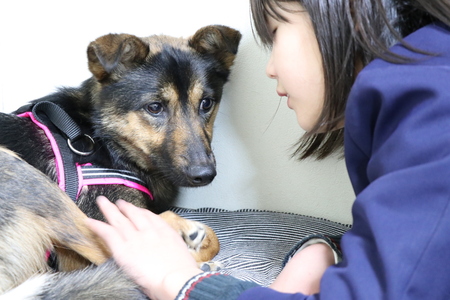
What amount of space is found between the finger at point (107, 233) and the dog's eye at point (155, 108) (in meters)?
0.51

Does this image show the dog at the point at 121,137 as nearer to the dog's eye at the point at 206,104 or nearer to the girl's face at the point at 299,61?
the dog's eye at the point at 206,104

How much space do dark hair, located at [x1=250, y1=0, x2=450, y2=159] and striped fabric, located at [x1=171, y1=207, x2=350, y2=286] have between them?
600mm

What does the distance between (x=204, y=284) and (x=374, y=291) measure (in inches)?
14.4

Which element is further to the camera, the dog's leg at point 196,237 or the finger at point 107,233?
the dog's leg at point 196,237

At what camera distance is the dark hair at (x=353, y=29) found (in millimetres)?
912

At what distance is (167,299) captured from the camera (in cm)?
103

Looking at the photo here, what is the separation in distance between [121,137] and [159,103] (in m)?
0.19

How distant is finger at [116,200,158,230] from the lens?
1267mm

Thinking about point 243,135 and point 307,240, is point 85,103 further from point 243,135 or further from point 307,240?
point 307,240

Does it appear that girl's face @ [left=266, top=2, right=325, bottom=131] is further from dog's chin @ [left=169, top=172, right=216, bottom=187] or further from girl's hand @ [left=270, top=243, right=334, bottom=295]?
dog's chin @ [left=169, top=172, right=216, bottom=187]

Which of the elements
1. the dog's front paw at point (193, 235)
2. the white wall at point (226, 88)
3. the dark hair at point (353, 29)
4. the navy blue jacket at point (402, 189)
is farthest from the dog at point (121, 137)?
the navy blue jacket at point (402, 189)

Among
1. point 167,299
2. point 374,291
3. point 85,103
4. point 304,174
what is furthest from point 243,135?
point 374,291

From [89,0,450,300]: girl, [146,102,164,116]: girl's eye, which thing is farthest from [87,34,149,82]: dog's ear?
[89,0,450,300]: girl

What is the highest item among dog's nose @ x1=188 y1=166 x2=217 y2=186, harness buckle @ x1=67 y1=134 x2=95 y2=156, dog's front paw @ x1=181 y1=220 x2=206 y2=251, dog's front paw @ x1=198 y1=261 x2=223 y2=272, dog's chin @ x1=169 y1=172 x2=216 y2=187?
harness buckle @ x1=67 y1=134 x2=95 y2=156
